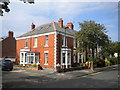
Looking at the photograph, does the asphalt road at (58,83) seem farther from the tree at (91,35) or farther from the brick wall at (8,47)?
the brick wall at (8,47)

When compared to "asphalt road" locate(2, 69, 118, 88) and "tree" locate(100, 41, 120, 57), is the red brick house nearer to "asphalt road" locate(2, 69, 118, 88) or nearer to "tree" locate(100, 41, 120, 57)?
Answer: "tree" locate(100, 41, 120, 57)

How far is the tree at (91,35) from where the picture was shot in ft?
64.0

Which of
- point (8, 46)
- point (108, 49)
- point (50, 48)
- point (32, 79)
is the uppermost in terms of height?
point (8, 46)

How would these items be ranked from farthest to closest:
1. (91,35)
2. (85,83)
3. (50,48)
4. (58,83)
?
(50,48)
(91,35)
(58,83)
(85,83)

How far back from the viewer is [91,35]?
19.8 metres

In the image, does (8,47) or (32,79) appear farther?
(8,47)

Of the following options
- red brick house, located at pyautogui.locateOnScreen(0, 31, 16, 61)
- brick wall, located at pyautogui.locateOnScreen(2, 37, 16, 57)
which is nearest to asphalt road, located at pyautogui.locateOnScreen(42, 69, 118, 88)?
red brick house, located at pyautogui.locateOnScreen(0, 31, 16, 61)

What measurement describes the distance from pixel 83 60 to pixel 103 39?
10.1 metres

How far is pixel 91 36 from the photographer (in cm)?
1981

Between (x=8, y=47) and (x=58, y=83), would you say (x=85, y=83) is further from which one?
(x=8, y=47)

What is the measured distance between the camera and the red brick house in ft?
122

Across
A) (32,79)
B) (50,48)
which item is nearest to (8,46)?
(50,48)

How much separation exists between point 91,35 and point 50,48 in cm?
750

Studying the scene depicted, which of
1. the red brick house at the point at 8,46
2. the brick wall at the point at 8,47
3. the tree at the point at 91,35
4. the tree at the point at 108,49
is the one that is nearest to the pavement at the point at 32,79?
the tree at the point at 91,35
